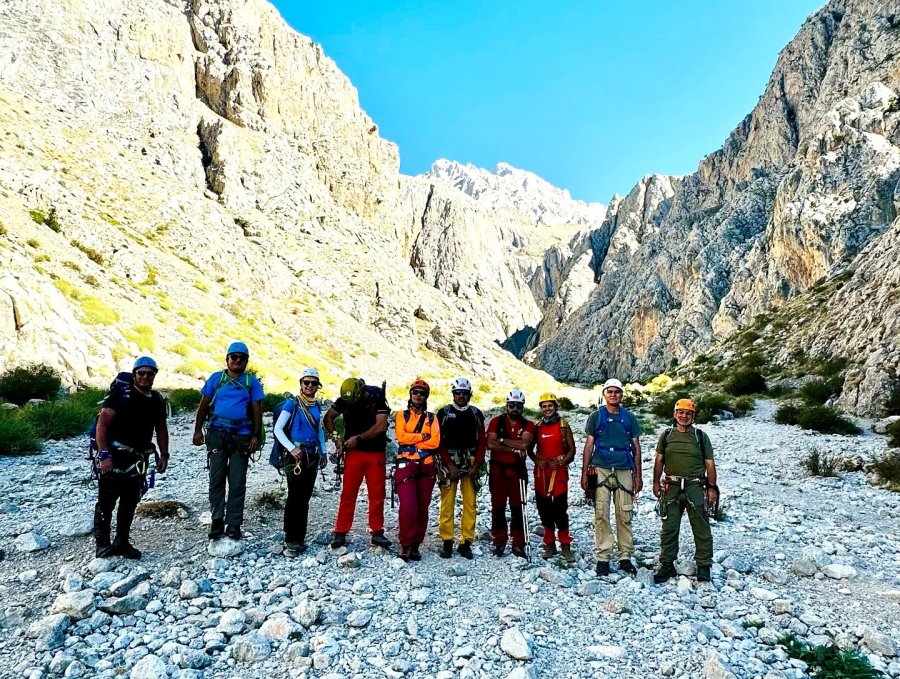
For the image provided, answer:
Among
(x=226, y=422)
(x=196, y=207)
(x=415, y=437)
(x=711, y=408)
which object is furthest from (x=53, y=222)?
(x=711, y=408)

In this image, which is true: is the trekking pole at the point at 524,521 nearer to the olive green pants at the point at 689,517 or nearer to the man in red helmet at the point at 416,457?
the man in red helmet at the point at 416,457

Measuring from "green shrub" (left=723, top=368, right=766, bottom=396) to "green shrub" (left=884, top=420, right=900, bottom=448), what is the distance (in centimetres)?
1289

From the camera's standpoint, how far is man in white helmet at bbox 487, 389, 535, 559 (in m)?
7.04

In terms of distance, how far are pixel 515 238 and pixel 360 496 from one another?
187m

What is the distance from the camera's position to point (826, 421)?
16.2 m

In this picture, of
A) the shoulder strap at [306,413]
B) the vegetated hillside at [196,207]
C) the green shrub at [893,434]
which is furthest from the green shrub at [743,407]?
the vegetated hillside at [196,207]

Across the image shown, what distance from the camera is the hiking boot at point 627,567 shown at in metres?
6.52

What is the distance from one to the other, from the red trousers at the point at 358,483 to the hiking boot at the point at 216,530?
1426 mm

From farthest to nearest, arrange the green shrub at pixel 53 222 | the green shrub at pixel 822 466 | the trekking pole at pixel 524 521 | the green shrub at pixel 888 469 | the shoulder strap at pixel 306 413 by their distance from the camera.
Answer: the green shrub at pixel 53 222 < the green shrub at pixel 822 466 < the green shrub at pixel 888 469 < the trekking pole at pixel 524 521 < the shoulder strap at pixel 306 413

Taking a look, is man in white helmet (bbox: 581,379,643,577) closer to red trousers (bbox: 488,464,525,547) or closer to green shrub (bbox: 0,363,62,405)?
red trousers (bbox: 488,464,525,547)

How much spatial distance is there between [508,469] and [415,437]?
1.46 m

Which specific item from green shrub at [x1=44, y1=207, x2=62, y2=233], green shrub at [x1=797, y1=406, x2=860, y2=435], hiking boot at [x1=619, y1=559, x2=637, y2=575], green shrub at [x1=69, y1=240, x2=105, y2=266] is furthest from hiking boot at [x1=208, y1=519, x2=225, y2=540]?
green shrub at [x1=44, y1=207, x2=62, y2=233]

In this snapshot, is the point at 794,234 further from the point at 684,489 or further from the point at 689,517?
the point at 689,517

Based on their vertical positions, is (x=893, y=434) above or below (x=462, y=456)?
below
